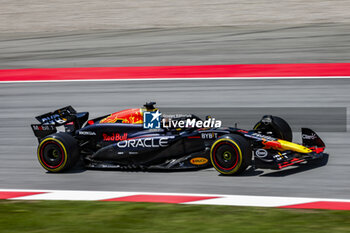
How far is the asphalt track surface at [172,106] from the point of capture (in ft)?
27.1

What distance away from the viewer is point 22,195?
8.22 m

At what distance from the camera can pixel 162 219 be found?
6.77 meters

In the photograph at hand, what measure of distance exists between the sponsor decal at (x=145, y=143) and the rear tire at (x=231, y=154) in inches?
32.8

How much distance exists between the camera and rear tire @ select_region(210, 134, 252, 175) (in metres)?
8.23

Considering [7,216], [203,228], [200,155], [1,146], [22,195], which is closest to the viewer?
[203,228]

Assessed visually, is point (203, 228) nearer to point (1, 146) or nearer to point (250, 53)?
point (1, 146)

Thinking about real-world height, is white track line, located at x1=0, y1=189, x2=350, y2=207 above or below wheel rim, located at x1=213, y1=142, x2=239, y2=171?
below

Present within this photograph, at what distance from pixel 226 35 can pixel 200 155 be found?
44.1ft

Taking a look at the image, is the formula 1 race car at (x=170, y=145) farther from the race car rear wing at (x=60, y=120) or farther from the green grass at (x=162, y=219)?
the green grass at (x=162, y=219)

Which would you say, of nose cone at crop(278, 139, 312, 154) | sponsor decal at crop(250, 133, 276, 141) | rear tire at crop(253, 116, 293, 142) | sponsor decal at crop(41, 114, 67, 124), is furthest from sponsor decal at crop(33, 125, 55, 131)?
nose cone at crop(278, 139, 312, 154)

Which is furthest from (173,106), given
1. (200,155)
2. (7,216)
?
(7,216)

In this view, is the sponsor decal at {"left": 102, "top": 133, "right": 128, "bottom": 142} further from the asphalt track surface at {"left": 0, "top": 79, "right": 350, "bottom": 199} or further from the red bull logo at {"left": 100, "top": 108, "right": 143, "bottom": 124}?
the asphalt track surface at {"left": 0, "top": 79, "right": 350, "bottom": 199}

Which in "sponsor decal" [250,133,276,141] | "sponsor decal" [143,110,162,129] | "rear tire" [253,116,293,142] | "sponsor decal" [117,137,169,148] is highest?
"sponsor decal" [143,110,162,129]

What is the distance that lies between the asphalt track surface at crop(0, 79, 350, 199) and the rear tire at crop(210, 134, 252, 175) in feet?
0.55
